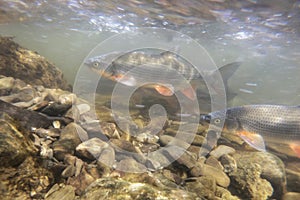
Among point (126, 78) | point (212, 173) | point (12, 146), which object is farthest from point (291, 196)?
point (12, 146)

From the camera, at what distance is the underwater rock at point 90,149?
3.59 m

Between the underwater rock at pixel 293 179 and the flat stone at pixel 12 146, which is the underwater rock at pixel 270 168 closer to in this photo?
the underwater rock at pixel 293 179

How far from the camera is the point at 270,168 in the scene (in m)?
4.64

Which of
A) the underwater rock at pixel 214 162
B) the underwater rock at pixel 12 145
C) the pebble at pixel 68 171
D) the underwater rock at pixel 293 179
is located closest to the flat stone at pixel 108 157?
the pebble at pixel 68 171

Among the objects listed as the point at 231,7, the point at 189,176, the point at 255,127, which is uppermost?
the point at 231,7

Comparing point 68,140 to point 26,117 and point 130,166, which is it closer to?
point 26,117

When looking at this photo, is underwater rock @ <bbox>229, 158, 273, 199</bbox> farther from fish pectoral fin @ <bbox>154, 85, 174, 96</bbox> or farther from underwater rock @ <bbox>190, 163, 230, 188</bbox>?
fish pectoral fin @ <bbox>154, 85, 174, 96</bbox>

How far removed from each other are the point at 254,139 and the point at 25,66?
857 centimetres

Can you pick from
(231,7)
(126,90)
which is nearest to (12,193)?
(126,90)

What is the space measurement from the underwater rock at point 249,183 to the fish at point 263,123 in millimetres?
530

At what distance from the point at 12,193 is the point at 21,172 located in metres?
0.27

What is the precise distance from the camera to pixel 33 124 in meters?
3.83

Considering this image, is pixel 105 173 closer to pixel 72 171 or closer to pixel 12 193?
pixel 72 171

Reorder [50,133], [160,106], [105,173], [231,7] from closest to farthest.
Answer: [105,173], [50,133], [160,106], [231,7]
